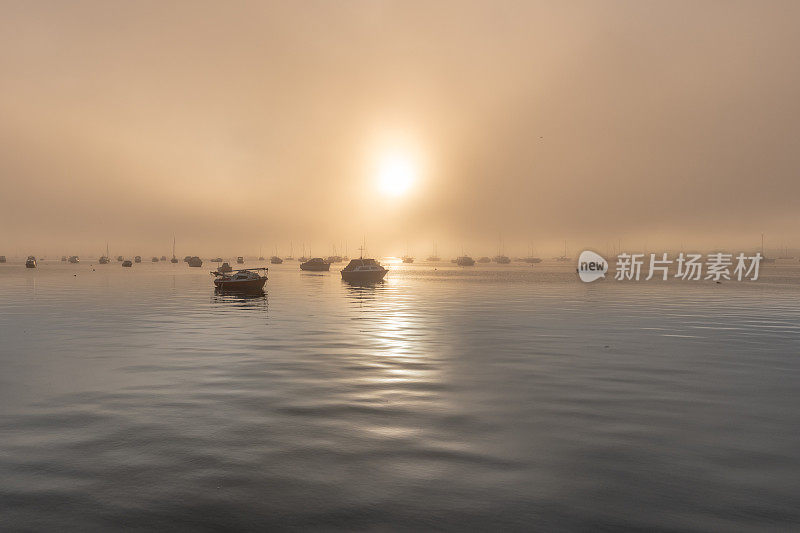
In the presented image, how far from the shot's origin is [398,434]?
43.4ft

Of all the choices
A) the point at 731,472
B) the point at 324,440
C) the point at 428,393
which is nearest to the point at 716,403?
the point at 731,472

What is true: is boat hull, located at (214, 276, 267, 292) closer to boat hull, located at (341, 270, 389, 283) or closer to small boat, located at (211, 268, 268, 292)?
small boat, located at (211, 268, 268, 292)

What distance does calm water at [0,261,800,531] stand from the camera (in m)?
8.94

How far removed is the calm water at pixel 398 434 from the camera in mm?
8938

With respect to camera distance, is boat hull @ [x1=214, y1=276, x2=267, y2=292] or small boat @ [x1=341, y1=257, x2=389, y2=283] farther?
small boat @ [x1=341, y1=257, x2=389, y2=283]

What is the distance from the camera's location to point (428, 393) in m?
17.9

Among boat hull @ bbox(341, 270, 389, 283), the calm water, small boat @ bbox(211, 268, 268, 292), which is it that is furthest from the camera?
boat hull @ bbox(341, 270, 389, 283)

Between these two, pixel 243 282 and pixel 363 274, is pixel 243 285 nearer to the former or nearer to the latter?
pixel 243 282

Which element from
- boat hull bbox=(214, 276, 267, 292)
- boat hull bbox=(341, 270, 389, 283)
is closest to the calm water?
boat hull bbox=(214, 276, 267, 292)

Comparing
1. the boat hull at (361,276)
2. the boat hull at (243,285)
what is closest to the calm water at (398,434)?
the boat hull at (243,285)

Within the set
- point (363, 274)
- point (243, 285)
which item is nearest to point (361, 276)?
point (363, 274)

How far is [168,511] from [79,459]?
4.04 meters

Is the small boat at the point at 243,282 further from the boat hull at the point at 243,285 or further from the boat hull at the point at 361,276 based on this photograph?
the boat hull at the point at 361,276

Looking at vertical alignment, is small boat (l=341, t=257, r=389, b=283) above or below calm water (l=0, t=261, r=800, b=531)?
above
